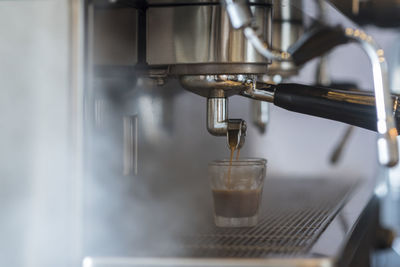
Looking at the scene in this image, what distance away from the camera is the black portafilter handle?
28.0 inches

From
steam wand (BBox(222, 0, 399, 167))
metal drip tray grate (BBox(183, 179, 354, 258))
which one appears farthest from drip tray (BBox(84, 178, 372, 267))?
steam wand (BBox(222, 0, 399, 167))

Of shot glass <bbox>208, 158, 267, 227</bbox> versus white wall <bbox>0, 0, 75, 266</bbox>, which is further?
shot glass <bbox>208, 158, 267, 227</bbox>

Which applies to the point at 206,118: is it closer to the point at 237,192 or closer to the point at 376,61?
the point at 237,192

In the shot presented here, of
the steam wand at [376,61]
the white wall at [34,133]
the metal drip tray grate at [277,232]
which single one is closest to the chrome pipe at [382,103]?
the steam wand at [376,61]

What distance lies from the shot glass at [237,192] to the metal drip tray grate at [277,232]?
0.06 ft

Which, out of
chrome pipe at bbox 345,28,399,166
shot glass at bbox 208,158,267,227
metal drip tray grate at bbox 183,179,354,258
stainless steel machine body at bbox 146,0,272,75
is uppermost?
stainless steel machine body at bbox 146,0,272,75

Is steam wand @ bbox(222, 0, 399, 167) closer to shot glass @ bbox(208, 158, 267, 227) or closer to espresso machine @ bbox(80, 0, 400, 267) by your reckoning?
espresso machine @ bbox(80, 0, 400, 267)

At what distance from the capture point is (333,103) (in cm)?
72

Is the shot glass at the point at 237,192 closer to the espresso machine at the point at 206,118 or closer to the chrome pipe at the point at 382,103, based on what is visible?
the espresso machine at the point at 206,118

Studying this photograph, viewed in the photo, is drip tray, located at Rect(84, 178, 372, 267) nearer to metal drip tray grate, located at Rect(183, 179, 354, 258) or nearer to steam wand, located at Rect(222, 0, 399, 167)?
metal drip tray grate, located at Rect(183, 179, 354, 258)

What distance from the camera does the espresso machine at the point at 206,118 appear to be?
1.98 feet

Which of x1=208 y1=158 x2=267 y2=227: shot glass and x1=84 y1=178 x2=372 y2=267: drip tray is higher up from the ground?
x1=208 y1=158 x2=267 y2=227: shot glass

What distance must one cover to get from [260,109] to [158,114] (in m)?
0.27

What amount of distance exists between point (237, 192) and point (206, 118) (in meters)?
0.10
